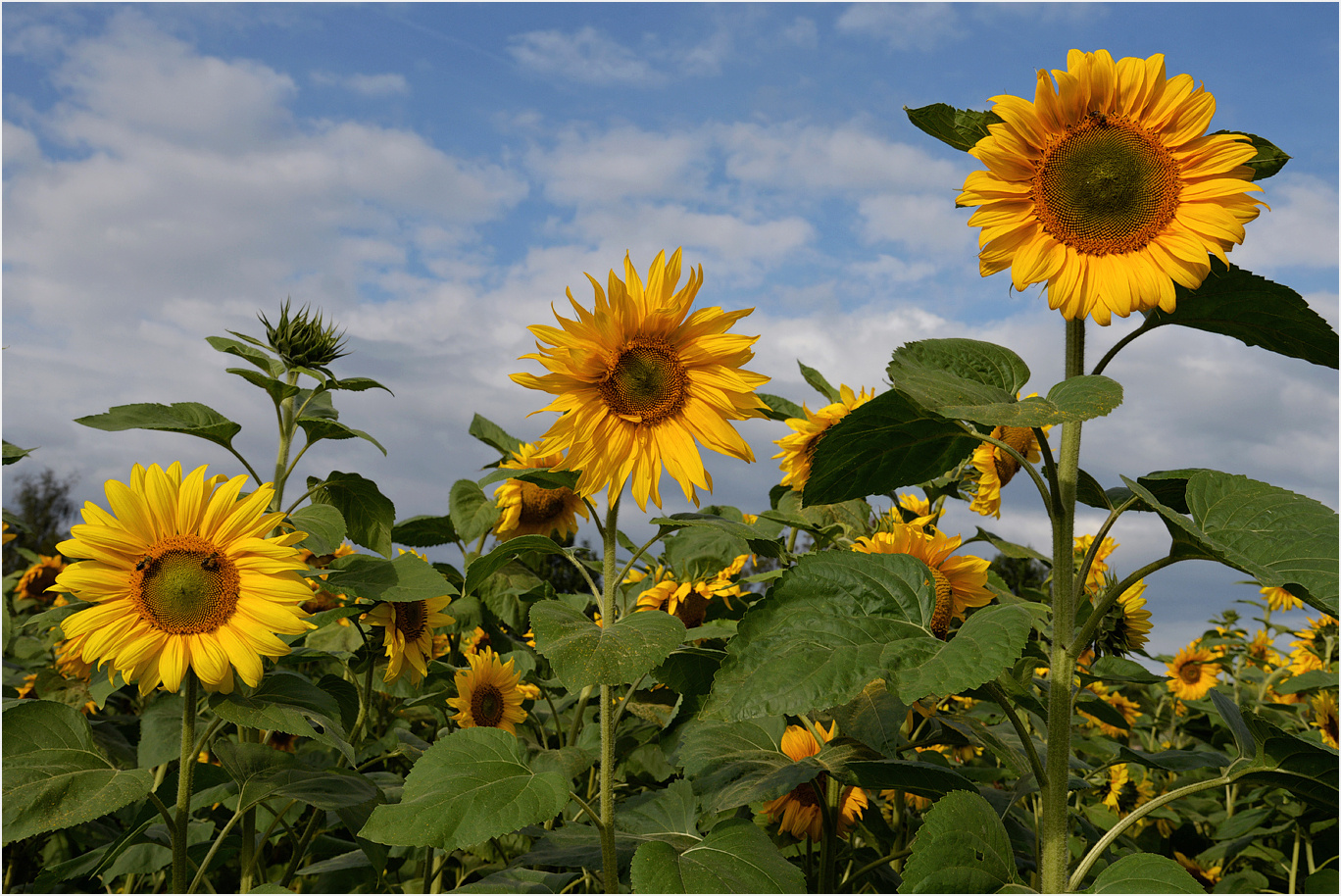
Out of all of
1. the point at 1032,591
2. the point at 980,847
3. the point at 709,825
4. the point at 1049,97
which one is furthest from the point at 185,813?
the point at 1032,591

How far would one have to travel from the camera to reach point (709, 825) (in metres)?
2.34

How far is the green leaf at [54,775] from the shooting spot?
1.91 meters

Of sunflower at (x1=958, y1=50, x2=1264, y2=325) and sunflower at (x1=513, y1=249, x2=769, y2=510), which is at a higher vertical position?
sunflower at (x1=958, y1=50, x2=1264, y2=325)

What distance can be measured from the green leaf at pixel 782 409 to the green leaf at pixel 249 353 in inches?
66.5

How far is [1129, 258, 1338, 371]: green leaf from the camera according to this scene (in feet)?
5.88

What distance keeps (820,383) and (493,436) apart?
61.2 inches

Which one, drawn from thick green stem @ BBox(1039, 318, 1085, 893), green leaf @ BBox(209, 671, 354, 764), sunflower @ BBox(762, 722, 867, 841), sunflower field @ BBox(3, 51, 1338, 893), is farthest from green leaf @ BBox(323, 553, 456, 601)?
thick green stem @ BBox(1039, 318, 1085, 893)

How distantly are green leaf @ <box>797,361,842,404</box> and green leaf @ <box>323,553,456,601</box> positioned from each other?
71.0 inches

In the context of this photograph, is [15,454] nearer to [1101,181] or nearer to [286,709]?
[286,709]

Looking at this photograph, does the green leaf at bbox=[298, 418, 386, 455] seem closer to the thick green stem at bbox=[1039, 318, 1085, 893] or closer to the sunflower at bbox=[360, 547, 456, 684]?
the sunflower at bbox=[360, 547, 456, 684]

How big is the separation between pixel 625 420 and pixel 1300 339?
1417 mm

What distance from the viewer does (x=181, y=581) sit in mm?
2152

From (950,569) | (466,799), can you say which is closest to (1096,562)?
(950,569)

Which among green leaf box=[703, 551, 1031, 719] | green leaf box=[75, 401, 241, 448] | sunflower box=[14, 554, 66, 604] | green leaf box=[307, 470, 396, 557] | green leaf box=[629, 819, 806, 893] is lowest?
green leaf box=[629, 819, 806, 893]
